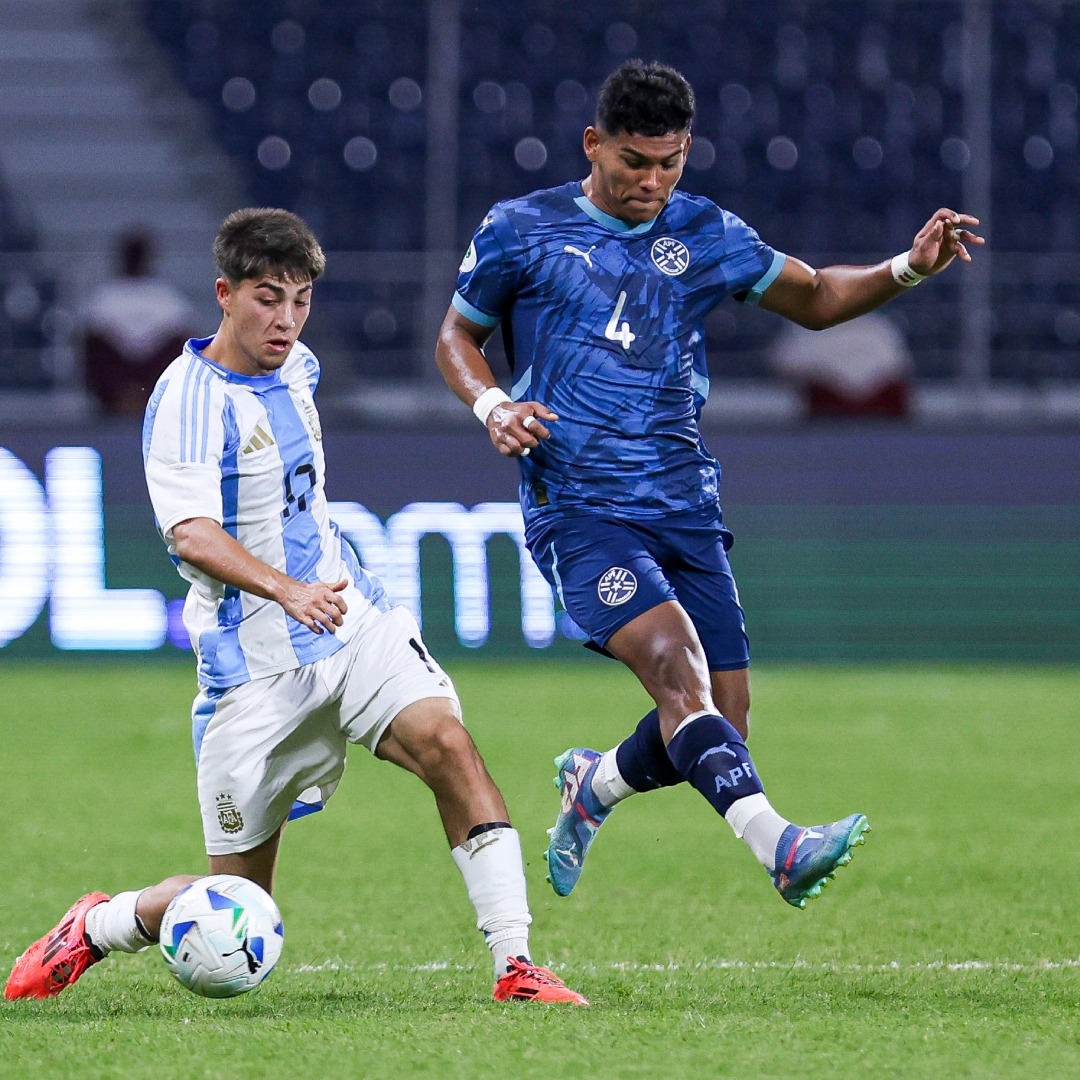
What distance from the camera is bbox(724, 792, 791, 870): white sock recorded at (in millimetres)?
4191

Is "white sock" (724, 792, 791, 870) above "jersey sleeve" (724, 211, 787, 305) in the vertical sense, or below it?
below

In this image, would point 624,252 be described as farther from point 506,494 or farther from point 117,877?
point 506,494

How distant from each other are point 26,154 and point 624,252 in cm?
1155

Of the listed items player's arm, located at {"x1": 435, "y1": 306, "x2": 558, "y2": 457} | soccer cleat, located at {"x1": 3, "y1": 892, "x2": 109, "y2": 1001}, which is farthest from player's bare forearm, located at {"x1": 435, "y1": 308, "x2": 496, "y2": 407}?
soccer cleat, located at {"x1": 3, "y1": 892, "x2": 109, "y2": 1001}

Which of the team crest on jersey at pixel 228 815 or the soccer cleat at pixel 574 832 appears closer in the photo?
the team crest on jersey at pixel 228 815

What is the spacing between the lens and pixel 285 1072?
11.4 ft

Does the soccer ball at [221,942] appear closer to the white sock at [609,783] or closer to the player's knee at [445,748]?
the player's knee at [445,748]

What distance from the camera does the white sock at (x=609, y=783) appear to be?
17.3 feet

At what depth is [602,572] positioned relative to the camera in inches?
189

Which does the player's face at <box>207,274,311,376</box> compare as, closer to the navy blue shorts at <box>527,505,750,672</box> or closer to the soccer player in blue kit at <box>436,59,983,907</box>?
the soccer player in blue kit at <box>436,59,983,907</box>

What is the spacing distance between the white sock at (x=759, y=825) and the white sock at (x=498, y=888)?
51 centimetres

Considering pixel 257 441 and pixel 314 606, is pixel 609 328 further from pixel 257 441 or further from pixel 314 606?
pixel 314 606

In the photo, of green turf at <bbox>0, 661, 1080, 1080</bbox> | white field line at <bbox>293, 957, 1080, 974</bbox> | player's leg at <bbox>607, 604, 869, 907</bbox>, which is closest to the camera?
green turf at <bbox>0, 661, 1080, 1080</bbox>

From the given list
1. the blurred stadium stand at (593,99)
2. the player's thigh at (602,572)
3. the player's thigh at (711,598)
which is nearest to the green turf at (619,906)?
the player's thigh at (711,598)
